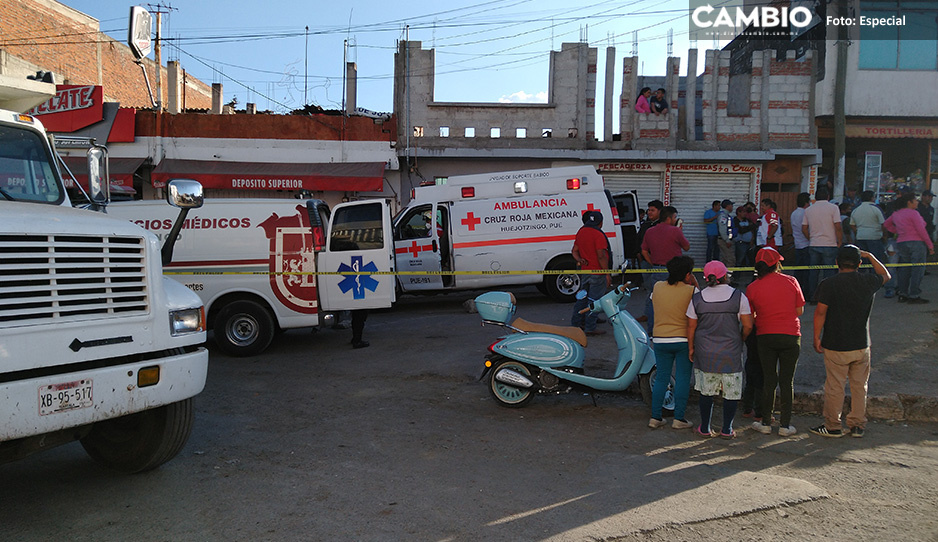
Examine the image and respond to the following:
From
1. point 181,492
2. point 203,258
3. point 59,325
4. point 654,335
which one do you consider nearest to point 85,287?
point 59,325

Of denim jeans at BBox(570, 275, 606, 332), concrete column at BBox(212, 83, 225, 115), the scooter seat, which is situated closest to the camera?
the scooter seat

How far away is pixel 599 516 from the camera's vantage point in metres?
3.99

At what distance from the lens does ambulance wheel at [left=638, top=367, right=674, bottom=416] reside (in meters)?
6.00

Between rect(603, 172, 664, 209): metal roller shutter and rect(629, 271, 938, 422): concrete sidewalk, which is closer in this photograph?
rect(629, 271, 938, 422): concrete sidewalk

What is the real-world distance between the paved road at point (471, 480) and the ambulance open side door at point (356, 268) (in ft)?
8.10

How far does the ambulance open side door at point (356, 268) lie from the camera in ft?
30.3

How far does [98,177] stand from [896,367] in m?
8.24

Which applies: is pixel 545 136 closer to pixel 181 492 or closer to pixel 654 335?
pixel 654 335

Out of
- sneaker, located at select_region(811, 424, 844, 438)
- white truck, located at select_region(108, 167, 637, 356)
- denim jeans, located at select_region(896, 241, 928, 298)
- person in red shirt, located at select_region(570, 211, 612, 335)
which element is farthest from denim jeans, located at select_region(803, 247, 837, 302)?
white truck, located at select_region(108, 167, 637, 356)

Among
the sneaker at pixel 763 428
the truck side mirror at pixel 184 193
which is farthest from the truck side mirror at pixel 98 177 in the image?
the sneaker at pixel 763 428

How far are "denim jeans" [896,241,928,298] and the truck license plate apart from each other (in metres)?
11.3

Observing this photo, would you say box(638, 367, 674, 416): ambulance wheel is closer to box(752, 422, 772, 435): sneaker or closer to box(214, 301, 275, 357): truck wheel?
box(752, 422, 772, 435): sneaker

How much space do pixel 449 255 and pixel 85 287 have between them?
957cm

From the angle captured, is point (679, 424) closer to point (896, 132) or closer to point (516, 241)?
point (516, 241)
